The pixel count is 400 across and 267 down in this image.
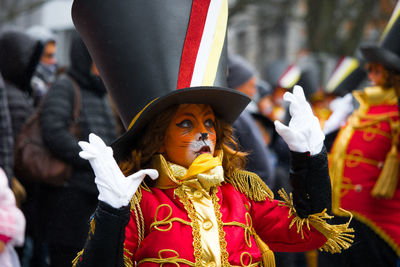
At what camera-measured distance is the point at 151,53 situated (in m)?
2.70

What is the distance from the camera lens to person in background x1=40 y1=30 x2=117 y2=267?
4414 mm

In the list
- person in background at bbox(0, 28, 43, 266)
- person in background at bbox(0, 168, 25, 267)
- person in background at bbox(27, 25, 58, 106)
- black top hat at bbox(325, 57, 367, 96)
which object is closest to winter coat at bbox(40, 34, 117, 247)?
person in background at bbox(0, 28, 43, 266)

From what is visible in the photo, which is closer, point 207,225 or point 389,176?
point 207,225

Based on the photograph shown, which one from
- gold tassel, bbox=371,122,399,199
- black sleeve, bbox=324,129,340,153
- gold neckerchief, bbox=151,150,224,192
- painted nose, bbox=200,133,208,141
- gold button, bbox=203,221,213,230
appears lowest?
gold tassel, bbox=371,122,399,199

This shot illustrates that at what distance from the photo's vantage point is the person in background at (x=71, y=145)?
4414 millimetres

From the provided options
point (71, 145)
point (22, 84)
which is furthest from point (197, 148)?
point (22, 84)

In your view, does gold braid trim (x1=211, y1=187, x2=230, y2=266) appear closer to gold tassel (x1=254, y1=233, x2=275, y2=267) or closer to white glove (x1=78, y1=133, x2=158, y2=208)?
gold tassel (x1=254, y1=233, x2=275, y2=267)

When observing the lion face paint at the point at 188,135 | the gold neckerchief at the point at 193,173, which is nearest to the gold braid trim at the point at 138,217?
Result: the gold neckerchief at the point at 193,173

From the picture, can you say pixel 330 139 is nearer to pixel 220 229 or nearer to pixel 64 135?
pixel 64 135

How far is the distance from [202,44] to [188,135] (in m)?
0.41

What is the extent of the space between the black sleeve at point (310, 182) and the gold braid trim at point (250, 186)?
7.7 inches

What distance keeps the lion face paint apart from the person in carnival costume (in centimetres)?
207

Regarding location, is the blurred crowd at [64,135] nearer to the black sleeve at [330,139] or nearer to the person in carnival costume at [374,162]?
the black sleeve at [330,139]

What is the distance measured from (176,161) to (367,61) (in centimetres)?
285
